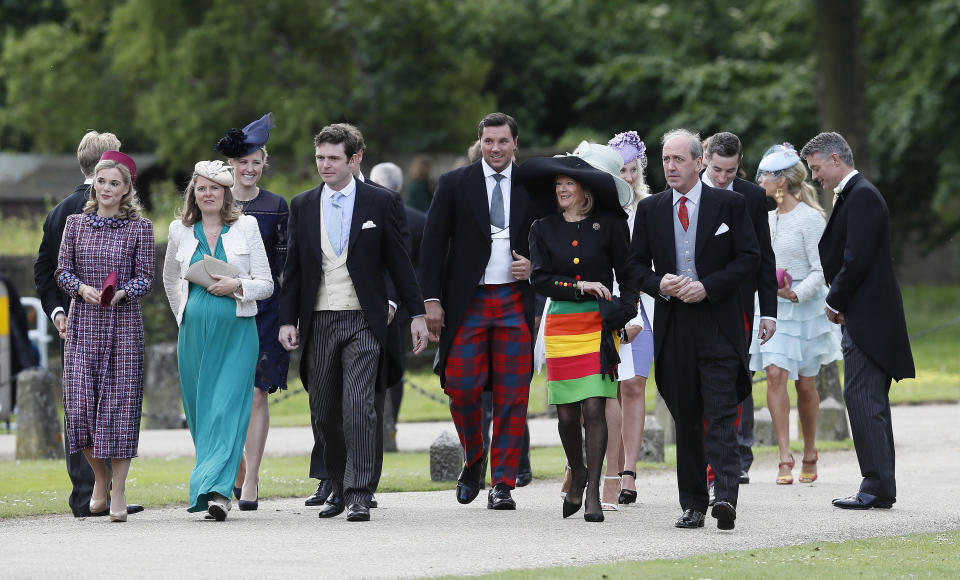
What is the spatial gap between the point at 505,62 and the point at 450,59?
2850 mm

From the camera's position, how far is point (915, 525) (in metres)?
8.65

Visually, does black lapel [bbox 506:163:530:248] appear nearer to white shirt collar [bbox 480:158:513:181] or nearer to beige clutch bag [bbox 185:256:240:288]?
white shirt collar [bbox 480:158:513:181]

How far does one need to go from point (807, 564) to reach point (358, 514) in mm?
2567

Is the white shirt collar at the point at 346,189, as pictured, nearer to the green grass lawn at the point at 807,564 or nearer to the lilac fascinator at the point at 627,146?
the lilac fascinator at the point at 627,146

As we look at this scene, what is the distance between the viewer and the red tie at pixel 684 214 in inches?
337

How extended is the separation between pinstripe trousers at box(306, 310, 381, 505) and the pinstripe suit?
2872 mm

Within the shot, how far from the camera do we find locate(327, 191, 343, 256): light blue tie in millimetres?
8977

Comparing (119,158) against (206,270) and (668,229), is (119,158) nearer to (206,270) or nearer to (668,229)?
(206,270)

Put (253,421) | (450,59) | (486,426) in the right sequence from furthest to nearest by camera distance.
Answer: (450,59) < (486,426) < (253,421)

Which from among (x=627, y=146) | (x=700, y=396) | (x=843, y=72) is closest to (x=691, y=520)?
(x=700, y=396)

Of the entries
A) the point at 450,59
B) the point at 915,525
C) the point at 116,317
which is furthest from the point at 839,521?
the point at 450,59

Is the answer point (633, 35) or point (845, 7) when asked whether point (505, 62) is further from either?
point (845, 7)

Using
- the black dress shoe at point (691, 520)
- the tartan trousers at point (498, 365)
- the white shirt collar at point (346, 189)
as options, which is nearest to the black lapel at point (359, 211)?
the white shirt collar at point (346, 189)

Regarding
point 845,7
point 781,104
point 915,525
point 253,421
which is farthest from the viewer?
point 781,104
